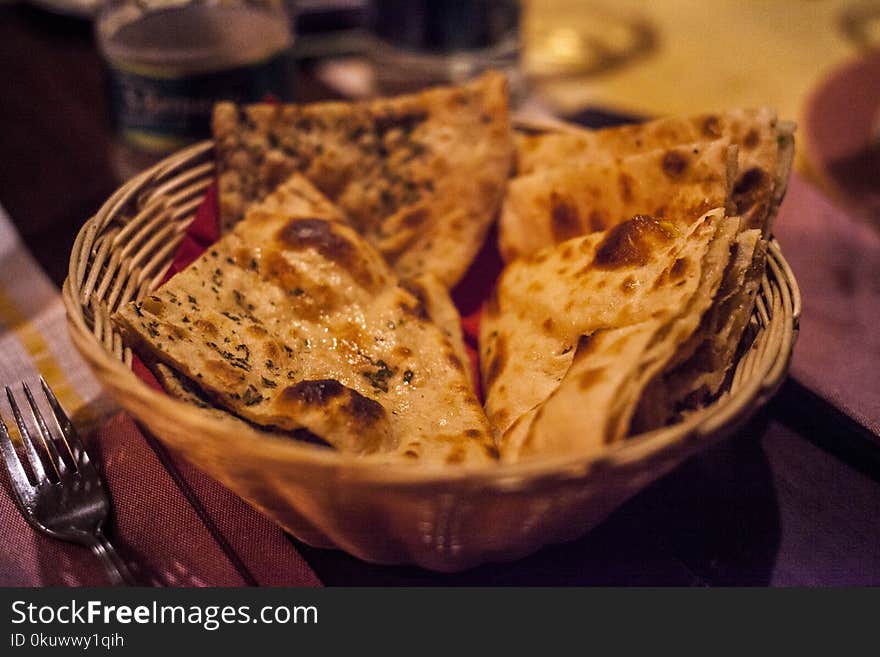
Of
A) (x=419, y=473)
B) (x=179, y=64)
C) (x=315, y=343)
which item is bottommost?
(x=315, y=343)

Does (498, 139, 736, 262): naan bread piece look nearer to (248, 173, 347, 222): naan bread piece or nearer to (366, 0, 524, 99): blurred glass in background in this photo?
(248, 173, 347, 222): naan bread piece

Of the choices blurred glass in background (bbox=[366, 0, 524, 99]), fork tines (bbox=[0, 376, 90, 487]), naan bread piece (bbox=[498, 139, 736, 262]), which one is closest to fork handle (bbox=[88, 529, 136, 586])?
fork tines (bbox=[0, 376, 90, 487])

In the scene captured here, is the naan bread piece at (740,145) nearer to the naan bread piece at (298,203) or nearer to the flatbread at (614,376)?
the flatbread at (614,376)

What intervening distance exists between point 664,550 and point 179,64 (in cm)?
136

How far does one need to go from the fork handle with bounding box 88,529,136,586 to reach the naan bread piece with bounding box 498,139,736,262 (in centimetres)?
91

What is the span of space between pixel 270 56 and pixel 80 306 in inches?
36.1

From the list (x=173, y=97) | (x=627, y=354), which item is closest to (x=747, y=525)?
(x=627, y=354)

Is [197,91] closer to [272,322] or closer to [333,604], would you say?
[272,322]

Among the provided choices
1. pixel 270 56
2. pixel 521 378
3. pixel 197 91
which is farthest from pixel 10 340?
pixel 521 378

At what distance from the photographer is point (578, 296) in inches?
49.8

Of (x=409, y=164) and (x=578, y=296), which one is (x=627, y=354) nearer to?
(x=578, y=296)

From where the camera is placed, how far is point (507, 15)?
237cm

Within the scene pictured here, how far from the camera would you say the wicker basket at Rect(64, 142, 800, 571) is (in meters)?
0.81

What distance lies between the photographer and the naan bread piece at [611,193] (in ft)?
4.19
